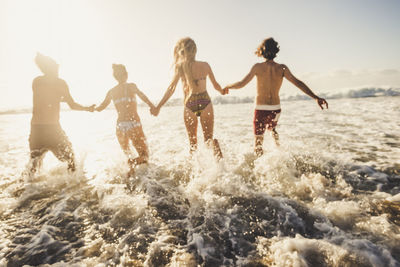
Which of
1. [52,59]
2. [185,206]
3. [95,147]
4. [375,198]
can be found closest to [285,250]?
[185,206]

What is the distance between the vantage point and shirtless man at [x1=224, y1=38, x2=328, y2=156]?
164 inches

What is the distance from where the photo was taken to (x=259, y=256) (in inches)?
85.0

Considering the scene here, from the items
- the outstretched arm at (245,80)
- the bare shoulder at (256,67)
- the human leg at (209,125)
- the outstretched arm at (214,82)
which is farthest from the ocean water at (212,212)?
the bare shoulder at (256,67)

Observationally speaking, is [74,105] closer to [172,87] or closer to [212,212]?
[172,87]

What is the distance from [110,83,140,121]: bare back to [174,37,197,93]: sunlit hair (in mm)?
1082

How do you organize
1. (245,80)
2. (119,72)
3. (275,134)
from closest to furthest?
(119,72)
(245,80)
(275,134)

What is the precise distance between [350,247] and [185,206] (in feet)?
6.67

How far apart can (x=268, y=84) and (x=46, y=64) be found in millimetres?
4328

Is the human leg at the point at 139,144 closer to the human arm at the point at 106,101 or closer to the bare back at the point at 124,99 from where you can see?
the bare back at the point at 124,99

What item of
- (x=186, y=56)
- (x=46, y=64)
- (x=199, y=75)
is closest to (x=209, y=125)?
(x=199, y=75)

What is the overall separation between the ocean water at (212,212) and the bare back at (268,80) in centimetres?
125

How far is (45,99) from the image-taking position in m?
4.05

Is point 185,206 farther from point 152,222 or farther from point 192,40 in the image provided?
point 192,40

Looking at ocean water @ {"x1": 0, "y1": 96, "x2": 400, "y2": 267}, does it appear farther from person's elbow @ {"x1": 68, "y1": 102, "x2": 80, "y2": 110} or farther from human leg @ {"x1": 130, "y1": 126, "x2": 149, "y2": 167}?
person's elbow @ {"x1": 68, "y1": 102, "x2": 80, "y2": 110}
